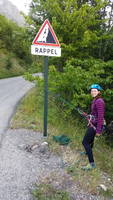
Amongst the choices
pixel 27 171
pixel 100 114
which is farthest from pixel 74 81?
pixel 27 171

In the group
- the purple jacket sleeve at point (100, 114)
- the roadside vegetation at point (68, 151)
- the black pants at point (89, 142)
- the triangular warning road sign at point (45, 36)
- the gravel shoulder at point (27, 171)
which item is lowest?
the roadside vegetation at point (68, 151)

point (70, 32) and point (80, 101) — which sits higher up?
point (70, 32)

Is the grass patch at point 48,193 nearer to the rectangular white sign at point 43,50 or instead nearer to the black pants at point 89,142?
the black pants at point 89,142

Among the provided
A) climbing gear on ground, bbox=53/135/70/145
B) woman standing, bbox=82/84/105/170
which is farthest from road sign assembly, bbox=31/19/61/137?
climbing gear on ground, bbox=53/135/70/145

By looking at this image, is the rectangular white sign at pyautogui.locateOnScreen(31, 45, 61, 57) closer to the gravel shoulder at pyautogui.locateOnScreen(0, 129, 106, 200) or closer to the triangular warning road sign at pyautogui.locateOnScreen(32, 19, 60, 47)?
the triangular warning road sign at pyautogui.locateOnScreen(32, 19, 60, 47)

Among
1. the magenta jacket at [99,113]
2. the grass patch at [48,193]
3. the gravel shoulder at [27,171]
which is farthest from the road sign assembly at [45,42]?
the grass patch at [48,193]

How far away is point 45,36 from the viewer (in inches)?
201

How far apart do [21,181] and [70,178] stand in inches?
33.7

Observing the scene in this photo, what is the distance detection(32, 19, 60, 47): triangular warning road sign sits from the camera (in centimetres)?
507

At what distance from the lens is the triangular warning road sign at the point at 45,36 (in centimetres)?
507

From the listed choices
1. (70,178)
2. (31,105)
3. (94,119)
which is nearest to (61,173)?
(70,178)

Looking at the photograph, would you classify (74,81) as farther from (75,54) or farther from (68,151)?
(68,151)

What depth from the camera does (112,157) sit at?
585 cm

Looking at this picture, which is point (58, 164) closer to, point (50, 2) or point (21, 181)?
point (21, 181)
